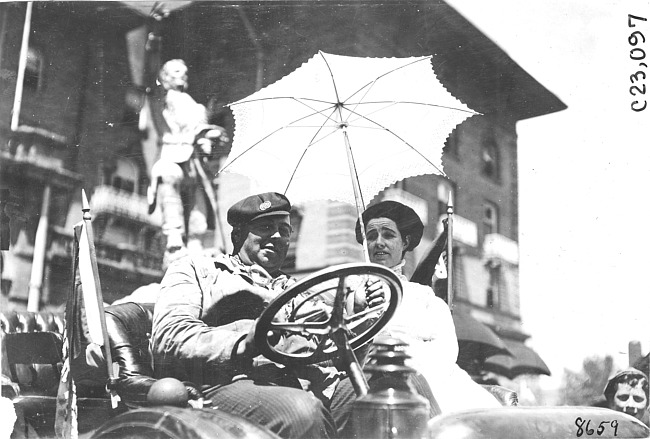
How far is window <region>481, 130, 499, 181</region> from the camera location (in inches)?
139

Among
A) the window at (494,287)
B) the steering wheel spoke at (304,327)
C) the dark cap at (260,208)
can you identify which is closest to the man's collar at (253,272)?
the dark cap at (260,208)

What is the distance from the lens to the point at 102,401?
272 cm

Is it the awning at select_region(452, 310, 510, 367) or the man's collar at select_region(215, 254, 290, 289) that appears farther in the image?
the awning at select_region(452, 310, 510, 367)

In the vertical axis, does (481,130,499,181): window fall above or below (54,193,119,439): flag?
above

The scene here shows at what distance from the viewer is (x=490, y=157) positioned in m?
3.54

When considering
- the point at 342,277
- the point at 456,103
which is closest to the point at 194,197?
the point at 456,103

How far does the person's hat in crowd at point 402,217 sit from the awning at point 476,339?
1.33ft

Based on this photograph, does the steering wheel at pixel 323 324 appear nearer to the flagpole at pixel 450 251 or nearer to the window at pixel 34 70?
the flagpole at pixel 450 251

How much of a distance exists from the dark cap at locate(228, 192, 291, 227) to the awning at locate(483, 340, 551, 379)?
49.8 inches

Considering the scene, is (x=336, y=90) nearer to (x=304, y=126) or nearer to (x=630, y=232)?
(x=304, y=126)

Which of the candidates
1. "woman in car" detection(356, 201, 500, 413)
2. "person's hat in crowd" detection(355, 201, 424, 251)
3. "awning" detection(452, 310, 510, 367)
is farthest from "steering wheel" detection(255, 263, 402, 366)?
"awning" detection(452, 310, 510, 367)

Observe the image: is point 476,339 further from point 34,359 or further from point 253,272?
point 34,359

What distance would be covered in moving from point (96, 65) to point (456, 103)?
178 cm

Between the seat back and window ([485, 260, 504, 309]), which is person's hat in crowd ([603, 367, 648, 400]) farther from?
the seat back
